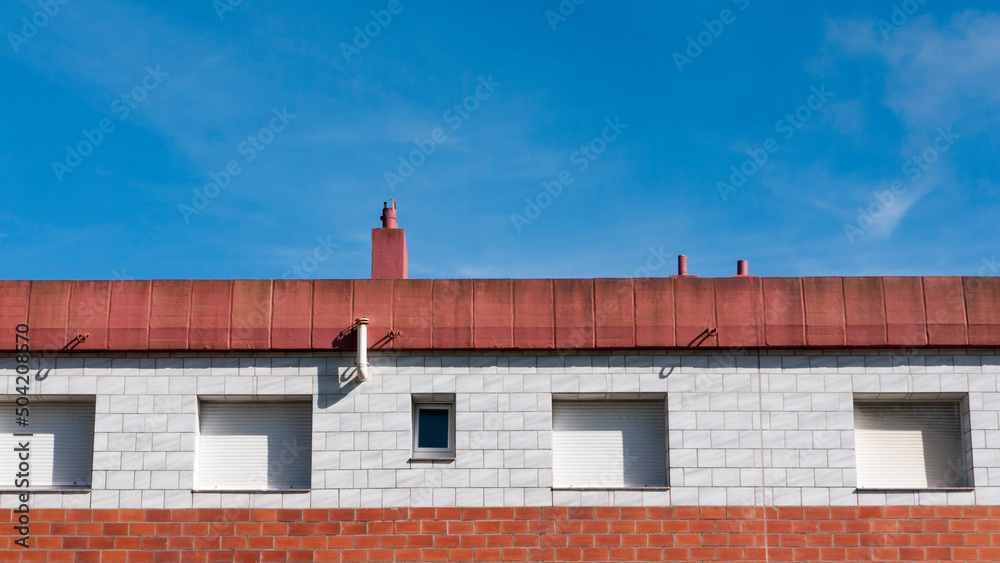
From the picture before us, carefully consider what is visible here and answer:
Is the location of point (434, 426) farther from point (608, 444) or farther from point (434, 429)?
point (608, 444)

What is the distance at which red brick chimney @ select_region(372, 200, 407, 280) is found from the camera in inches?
544

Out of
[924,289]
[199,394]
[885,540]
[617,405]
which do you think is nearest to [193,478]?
[199,394]

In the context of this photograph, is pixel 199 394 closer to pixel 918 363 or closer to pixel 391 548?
pixel 391 548

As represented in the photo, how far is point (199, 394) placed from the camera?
1229 cm

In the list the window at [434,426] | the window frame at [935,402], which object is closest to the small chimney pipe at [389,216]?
the window at [434,426]

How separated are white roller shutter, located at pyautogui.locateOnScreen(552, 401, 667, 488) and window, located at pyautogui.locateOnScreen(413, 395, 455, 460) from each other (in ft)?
4.18

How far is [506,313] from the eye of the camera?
12398 mm

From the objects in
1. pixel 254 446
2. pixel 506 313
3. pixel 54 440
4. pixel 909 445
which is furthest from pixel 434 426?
pixel 909 445

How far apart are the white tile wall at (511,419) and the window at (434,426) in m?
0.22

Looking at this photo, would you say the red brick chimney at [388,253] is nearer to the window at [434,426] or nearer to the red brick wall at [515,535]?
the window at [434,426]

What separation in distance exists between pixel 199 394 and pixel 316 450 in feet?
5.28

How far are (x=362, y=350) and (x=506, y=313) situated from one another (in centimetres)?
181

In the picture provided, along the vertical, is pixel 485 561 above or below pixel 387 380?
below

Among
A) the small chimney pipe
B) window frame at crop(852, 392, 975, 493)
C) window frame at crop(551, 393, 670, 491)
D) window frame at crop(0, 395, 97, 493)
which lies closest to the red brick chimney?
the small chimney pipe
